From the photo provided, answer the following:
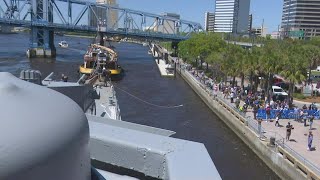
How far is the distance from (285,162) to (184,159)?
14.8 m

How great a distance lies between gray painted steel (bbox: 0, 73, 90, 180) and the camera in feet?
12.0

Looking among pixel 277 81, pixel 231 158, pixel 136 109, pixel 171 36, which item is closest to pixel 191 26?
pixel 171 36

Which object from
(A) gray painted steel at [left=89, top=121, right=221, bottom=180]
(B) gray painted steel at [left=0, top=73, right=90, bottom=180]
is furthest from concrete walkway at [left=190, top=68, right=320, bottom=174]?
(B) gray painted steel at [left=0, top=73, right=90, bottom=180]

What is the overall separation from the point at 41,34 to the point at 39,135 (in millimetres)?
101480

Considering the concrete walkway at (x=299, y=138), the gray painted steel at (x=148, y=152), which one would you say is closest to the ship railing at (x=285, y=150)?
the concrete walkway at (x=299, y=138)

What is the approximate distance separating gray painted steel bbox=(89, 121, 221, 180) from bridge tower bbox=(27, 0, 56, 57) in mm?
90290

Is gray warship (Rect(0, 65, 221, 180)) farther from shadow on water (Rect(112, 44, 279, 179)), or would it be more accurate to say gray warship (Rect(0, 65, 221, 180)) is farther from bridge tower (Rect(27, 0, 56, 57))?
bridge tower (Rect(27, 0, 56, 57))

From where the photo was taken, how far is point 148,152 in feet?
18.4

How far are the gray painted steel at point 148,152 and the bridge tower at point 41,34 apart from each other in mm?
90290

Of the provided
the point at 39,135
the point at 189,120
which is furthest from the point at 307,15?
the point at 39,135

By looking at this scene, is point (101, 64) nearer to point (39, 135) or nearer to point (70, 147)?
point (70, 147)

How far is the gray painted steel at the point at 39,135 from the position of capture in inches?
144

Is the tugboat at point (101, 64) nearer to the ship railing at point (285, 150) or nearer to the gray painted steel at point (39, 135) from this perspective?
the ship railing at point (285, 150)

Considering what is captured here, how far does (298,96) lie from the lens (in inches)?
1444
